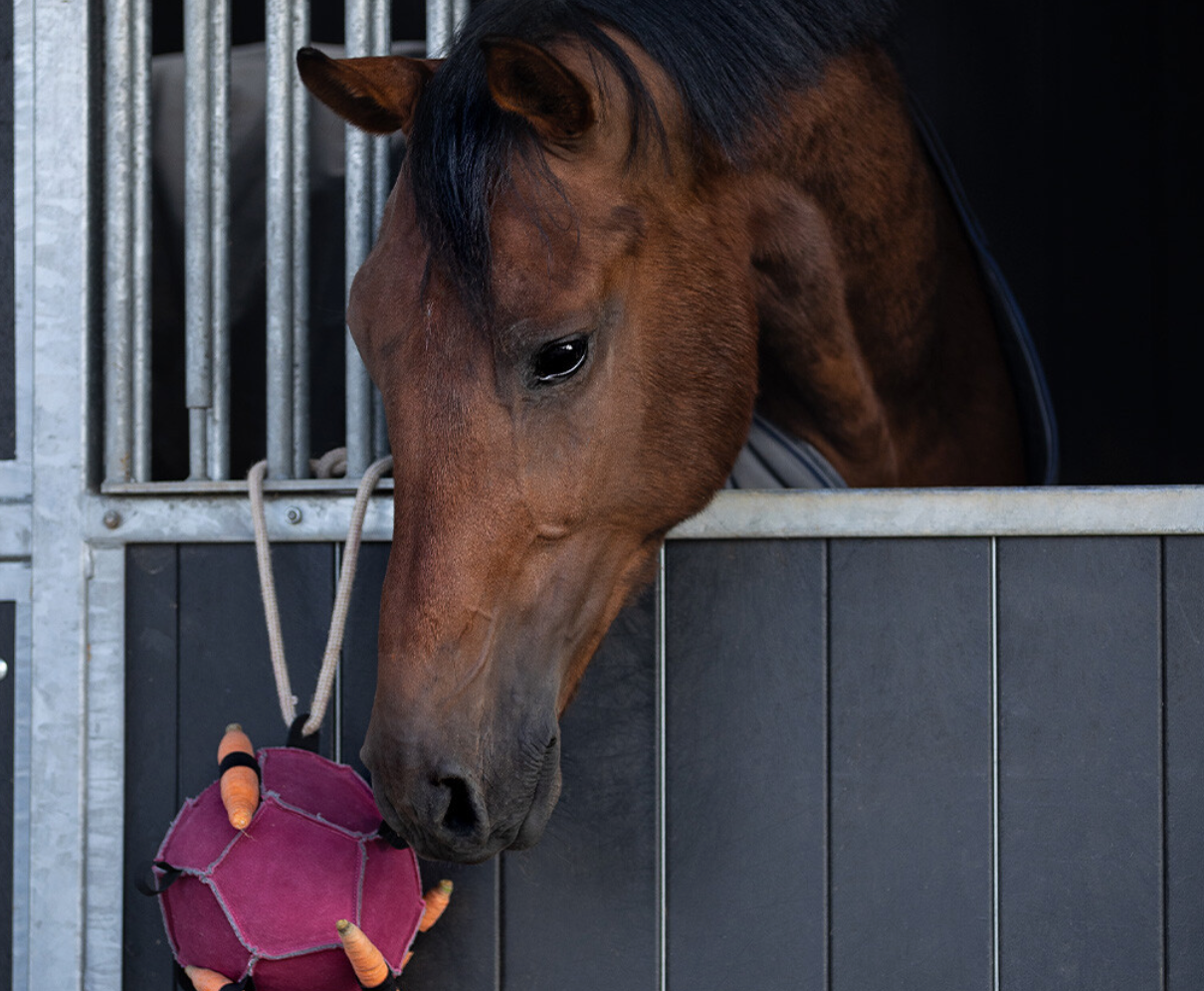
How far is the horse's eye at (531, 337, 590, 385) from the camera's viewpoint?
95 cm

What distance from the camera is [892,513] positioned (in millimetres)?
1258

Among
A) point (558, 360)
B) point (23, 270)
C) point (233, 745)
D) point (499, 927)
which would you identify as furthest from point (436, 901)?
point (23, 270)

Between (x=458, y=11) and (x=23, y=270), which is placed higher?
(x=458, y=11)

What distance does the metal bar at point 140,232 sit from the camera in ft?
4.46

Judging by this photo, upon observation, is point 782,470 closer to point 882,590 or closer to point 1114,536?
point 882,590

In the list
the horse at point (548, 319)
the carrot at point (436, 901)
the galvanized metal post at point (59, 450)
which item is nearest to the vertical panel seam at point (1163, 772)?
the horse at point (548, 319)

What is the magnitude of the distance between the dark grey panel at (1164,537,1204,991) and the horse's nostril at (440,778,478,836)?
882 millimetres

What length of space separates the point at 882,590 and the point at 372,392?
0.70 m

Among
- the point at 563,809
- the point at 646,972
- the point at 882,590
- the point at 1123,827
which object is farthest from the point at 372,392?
the point at 1123,827

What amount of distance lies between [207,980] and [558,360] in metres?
0.70

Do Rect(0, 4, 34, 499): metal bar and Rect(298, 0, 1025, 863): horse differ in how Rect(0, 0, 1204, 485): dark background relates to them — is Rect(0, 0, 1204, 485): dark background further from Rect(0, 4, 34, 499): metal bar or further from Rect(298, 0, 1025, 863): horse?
Rect(298, 0, 1025, 863): horse

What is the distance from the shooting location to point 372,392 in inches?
52.9

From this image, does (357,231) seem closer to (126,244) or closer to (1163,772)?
(126,244)

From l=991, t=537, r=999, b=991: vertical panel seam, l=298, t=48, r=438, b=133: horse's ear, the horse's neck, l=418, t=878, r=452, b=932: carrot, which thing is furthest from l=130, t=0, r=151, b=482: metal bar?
l=991, t=537, r=999, b=991: vertical panel seam
